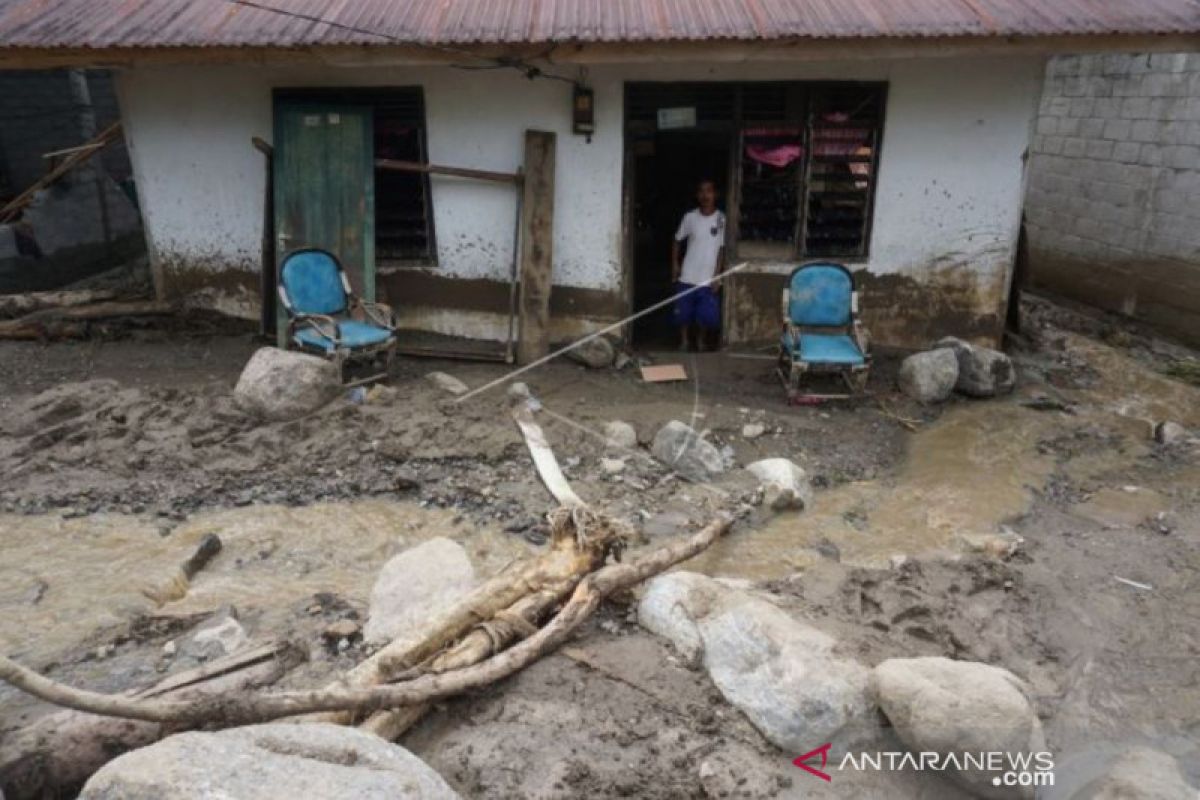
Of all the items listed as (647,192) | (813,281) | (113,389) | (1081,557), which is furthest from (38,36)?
(1081,557)

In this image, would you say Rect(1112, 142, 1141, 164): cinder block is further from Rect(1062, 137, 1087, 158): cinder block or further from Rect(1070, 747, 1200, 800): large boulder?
Rect(1070, 747, 1200, 800): large boulder

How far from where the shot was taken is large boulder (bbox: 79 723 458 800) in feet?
8.61

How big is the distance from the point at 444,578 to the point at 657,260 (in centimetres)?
872

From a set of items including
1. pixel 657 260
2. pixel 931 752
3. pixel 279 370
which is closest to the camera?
pixel 931 752

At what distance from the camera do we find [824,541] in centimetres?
571

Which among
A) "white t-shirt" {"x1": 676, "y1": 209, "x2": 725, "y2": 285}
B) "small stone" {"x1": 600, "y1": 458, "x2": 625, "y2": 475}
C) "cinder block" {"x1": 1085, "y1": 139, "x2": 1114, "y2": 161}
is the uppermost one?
"cinder block" {"x1": 1085, "y1": 139, "x2": 1114, "y2": 161}

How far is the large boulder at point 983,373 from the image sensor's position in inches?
310

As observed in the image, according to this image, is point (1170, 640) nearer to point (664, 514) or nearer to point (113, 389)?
point (664, 514)

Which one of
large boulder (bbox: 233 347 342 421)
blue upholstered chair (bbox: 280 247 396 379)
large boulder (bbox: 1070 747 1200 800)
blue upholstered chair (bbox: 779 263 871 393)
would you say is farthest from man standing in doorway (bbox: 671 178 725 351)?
large boulder (bbox: 1070 747 1200 800)

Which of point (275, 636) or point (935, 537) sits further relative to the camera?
point (935, 537)

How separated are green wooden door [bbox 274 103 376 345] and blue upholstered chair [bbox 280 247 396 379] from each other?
26 cm

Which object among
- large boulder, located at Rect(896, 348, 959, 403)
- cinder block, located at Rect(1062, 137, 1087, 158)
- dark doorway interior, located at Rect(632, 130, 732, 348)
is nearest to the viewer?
large boulder, located at Rect(896, 348, 959, 403)

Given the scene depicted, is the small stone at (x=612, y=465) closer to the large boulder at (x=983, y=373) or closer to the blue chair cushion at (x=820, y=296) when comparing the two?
the blue chair cushion at (x=820, y=296)

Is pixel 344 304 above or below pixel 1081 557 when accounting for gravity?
above
